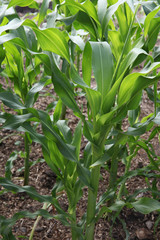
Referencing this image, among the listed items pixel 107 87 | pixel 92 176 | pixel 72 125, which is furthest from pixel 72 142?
pixel 72 125

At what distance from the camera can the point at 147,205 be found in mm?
792

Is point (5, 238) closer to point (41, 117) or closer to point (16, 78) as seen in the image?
point (41, 117)

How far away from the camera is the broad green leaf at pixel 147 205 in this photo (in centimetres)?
78

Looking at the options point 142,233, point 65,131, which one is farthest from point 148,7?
point 142,233

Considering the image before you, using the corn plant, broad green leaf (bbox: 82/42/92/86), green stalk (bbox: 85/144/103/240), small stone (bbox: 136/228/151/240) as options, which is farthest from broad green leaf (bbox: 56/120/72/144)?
small stone (bbox: 136/228/151/240)

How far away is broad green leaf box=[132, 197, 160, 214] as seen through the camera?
0.78 m

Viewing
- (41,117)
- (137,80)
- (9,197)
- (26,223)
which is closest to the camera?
(137,80)

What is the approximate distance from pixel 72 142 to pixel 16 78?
1.03 feet

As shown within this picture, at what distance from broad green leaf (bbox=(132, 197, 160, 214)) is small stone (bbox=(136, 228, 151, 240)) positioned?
0.32 m

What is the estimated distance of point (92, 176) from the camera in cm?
81

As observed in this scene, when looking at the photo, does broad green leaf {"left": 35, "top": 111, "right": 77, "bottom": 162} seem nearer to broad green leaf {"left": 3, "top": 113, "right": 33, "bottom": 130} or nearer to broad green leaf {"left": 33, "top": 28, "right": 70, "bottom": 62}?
broad green leaf {"left": 3, "top": 113, "right": 33, "bottom": 130}

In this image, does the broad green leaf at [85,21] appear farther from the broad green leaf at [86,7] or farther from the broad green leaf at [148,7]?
the broad green leaf at [148,7]

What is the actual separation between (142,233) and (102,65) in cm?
69

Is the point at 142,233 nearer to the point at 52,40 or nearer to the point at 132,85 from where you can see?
the point at 132,85
